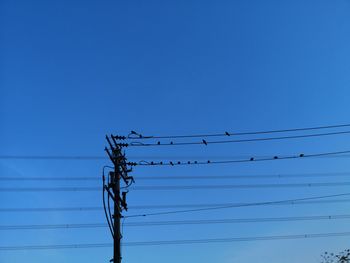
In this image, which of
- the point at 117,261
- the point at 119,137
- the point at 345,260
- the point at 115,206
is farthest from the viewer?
the point at 345,260

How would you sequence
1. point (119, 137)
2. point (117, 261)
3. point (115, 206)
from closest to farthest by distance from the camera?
point (117, 261), point (115, 206), point (119, 137)

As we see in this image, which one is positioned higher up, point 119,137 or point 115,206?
point 119,137

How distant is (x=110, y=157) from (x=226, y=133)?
602 cm

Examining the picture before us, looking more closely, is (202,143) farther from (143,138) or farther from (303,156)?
(303,156)

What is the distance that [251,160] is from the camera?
23.8 metres

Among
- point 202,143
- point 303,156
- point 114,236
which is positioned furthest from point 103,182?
point 303,156

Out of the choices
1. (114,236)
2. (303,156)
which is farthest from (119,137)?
(303,156)

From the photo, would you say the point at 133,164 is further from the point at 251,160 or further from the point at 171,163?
the point at 251,160

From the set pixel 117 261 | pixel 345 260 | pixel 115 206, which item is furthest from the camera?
pixel 345 260

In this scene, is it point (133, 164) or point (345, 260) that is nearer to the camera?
point (133, 164)

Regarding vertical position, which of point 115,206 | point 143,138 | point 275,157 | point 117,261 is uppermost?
point 143,138

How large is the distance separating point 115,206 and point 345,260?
2459cm

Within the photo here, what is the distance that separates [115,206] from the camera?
21672 mm

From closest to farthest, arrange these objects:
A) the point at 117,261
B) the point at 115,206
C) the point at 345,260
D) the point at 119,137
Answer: the point at 117,261
the point at 115,206
the point at 119,137
the point at 345,260
